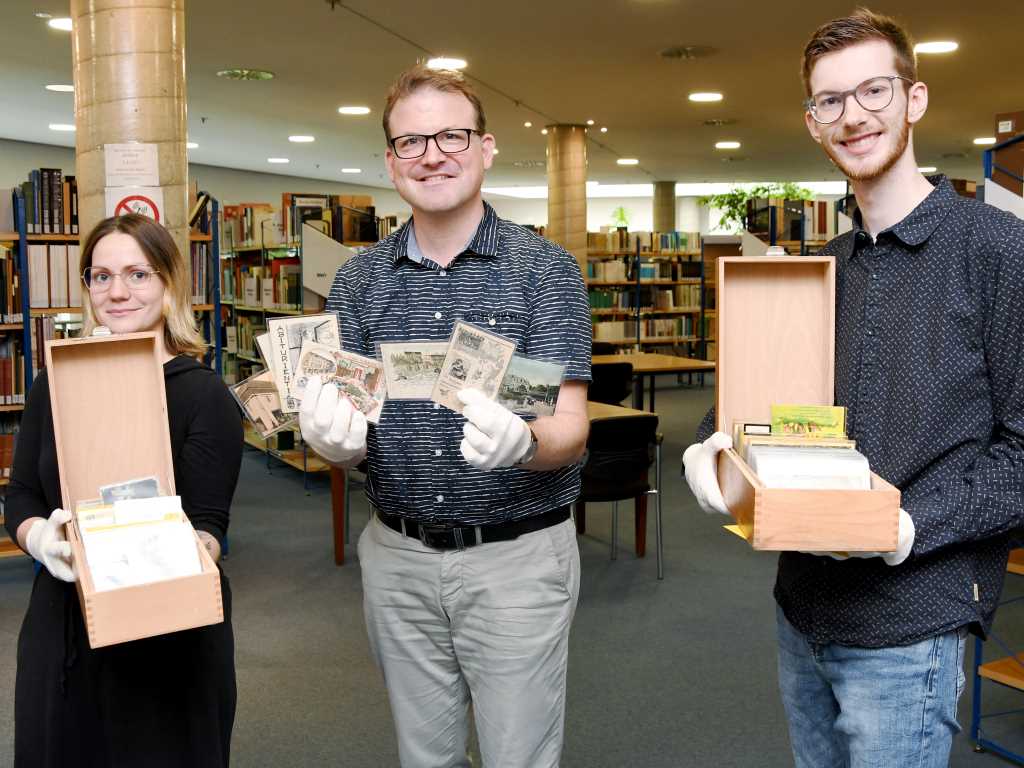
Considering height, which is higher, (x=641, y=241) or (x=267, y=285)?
(x=641, y=241)

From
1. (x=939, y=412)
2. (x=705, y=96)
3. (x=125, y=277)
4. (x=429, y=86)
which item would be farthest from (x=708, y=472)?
(x=705, y=96)

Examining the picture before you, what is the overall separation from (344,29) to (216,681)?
6.57 m

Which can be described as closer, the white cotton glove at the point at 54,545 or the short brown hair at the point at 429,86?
the white cotton glove at the point at 54,545

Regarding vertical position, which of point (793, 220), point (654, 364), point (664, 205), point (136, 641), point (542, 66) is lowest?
point (136, 641)

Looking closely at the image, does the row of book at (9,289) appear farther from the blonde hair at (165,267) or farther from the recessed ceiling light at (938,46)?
the recessed ceiling light at (938,46)

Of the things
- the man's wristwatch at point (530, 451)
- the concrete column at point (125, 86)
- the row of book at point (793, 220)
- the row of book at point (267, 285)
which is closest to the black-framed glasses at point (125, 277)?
the man's wristwatch at point (530, 451)

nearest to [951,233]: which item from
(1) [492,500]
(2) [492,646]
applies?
(1) [492,500]

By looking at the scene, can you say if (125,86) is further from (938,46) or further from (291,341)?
(938,46)

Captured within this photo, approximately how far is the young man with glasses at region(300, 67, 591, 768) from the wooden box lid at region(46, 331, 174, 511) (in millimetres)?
339

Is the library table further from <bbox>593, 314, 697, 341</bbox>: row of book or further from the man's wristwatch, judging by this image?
the man's wristwatch

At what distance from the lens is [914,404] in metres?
1.40

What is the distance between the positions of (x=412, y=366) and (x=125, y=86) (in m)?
2.84

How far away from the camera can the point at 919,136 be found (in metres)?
14.0

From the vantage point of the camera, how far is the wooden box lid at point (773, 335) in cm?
155
